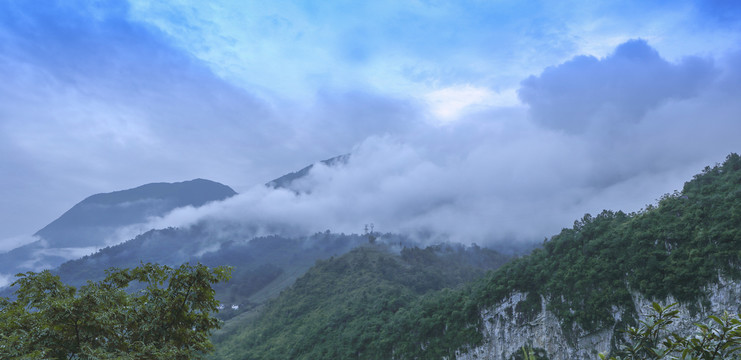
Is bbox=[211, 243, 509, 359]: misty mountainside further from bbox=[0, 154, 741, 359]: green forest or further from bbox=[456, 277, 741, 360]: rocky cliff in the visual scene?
bbox=[456, 277, 741, 360]: rocky cliff

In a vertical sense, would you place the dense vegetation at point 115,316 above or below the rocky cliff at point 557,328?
above

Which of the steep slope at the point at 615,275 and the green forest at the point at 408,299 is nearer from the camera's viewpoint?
the green forest at the point at 408,299

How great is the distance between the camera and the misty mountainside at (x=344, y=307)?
2299 inches

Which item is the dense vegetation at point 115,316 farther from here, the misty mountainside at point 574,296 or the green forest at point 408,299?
the misty mountainside at point 574,296

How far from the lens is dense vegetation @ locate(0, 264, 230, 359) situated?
762 centimetres

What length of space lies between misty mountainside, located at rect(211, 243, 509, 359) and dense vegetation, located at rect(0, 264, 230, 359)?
4771 cm

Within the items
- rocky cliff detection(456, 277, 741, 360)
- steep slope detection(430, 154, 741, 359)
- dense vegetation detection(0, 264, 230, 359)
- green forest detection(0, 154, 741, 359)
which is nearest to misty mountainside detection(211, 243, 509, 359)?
green forest detection(0, 154, 741, 359)

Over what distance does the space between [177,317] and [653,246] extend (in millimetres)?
40464

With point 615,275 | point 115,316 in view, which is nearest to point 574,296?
point 615,275

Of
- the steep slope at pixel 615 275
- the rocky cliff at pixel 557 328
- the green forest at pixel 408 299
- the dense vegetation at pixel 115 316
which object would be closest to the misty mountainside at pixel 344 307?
the green forest at pixel 408 299

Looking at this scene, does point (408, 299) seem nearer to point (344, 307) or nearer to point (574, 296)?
point (344, 307)

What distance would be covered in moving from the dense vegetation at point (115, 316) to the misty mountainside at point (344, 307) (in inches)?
1878

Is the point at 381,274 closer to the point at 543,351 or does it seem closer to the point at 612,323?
the point at 543,351

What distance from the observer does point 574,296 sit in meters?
40.2
